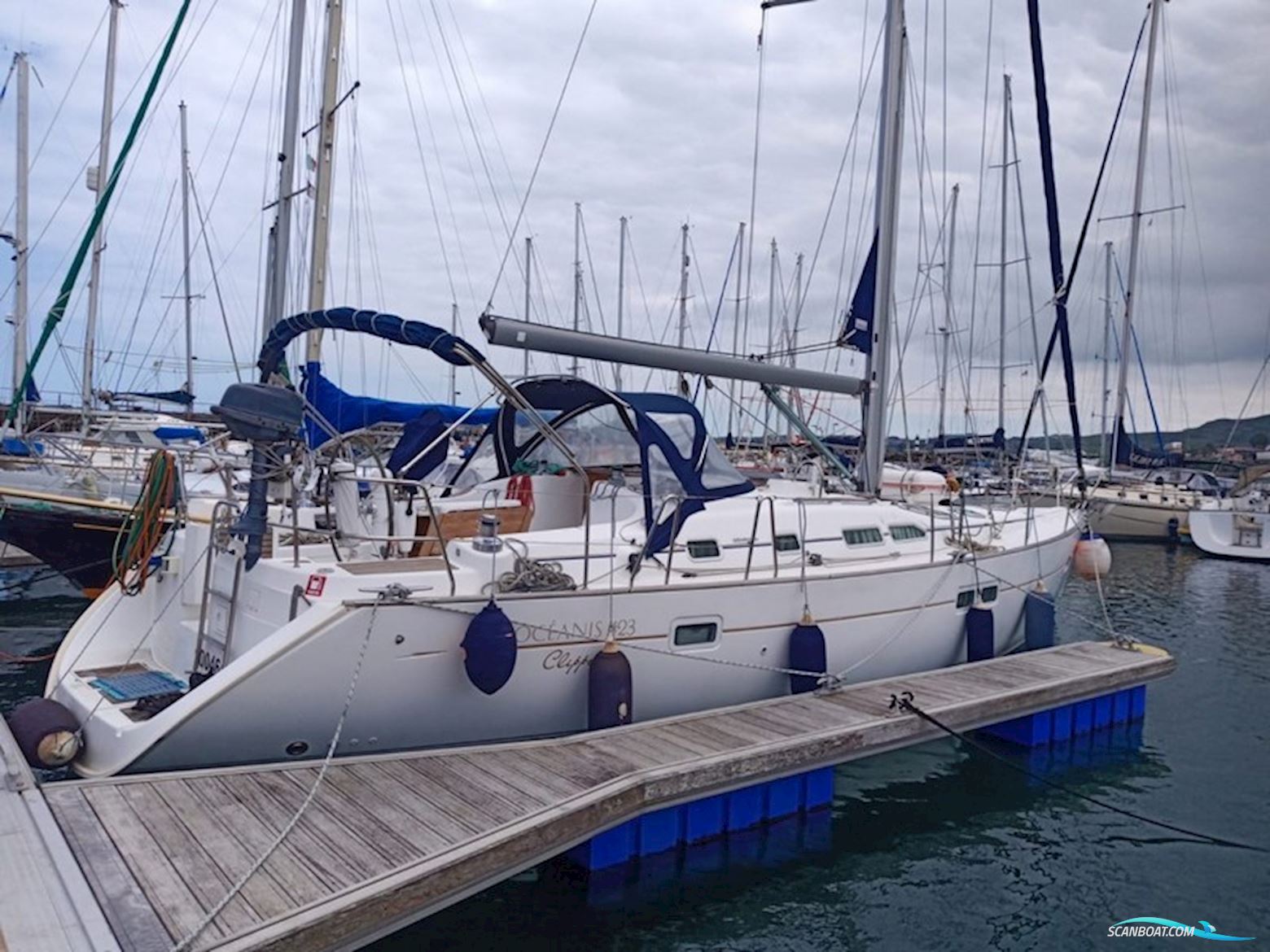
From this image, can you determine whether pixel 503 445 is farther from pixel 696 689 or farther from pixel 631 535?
pixel 696 689

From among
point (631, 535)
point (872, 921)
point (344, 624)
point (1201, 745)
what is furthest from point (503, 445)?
point (1201, 745)

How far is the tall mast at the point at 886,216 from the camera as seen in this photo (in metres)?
9.66

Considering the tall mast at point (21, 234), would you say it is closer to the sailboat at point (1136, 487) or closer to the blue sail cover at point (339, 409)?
the blue sail cover at point (339, 409)

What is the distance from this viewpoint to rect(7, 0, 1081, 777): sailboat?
573cm

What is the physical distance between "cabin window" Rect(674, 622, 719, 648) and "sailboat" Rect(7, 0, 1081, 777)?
2 cm

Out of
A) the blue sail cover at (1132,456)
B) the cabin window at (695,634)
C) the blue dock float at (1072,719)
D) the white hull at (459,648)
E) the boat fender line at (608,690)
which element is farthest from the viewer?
the blue sail cover at (1132,456)

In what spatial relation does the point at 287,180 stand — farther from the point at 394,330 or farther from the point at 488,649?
the point at 488,649

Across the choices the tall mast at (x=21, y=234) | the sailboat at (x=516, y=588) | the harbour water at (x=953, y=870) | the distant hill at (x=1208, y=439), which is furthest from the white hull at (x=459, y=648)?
the distant hill at (x=1208, y=439)

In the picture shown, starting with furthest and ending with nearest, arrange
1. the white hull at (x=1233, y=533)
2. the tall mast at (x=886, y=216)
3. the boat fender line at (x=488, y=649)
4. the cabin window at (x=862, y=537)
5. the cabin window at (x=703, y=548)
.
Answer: the white hull at (x=1233, y=533) < the tall mast at (x=886, y=216) < the cabin window at (x=862, y=537) < the cabin window at (x=703, y=548) < the boat fender line at (x=488, y=649)

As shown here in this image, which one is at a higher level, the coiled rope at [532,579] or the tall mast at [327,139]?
the tall mast at [327,139]

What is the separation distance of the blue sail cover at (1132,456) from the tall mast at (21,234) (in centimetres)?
2917

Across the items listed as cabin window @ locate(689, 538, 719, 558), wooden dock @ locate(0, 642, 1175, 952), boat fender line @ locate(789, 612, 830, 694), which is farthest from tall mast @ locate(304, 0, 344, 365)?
wooden dock @ locate(0, 642, 1175, 952)

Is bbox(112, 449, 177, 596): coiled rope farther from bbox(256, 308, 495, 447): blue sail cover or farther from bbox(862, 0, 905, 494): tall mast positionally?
bbox(862, 0, 905, 494): tall mast

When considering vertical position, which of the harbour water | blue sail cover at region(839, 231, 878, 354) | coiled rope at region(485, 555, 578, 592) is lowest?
the harbour water
